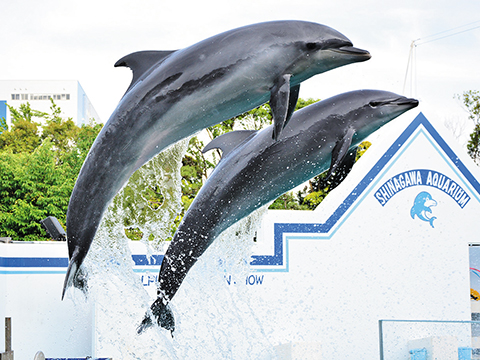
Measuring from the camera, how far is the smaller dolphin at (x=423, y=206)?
9.80 meters

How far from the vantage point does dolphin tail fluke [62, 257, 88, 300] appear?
3746 millimetres

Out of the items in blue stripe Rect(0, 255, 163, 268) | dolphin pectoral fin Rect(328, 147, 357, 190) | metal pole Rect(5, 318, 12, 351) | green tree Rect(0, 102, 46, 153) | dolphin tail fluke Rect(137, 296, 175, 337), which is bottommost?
metal pole Rect(5, 318, 12, 351)

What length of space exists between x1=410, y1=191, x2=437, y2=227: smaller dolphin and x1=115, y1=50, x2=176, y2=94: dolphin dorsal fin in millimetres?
7112

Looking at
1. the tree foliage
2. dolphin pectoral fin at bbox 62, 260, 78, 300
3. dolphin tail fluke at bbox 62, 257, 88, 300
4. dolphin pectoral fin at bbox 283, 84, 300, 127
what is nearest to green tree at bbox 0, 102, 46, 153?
the tree foliage

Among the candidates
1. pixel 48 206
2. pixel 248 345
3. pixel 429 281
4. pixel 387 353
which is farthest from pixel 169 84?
pixel 48 206

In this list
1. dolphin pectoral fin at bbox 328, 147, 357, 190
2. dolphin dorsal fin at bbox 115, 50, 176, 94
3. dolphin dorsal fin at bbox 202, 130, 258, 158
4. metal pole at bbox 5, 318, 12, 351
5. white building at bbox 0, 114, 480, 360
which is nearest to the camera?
dolphin dorsal fin at bbox 115, 50, 176, 94

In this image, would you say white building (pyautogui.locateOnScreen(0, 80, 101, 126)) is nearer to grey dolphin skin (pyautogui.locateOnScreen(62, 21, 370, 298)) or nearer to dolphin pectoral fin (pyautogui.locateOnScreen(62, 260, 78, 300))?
dolphin pectoral fin (pyautogui.locateOnScreen(62, 260, 78, 300))

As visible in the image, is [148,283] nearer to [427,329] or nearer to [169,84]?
[427,329]

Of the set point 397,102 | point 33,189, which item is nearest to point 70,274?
point 397,102

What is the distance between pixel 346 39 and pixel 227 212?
1.55m

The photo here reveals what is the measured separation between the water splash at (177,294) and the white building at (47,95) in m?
42.6

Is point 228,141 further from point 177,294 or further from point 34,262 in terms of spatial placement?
point 34,262

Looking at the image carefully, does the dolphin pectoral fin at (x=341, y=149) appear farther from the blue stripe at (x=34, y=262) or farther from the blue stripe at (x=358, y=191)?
the blue stripe at (x=34, y=262)

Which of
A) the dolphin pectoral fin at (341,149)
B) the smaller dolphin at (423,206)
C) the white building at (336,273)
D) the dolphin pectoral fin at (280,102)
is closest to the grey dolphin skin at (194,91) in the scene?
the dolphin pectoral fin at (280,102)
